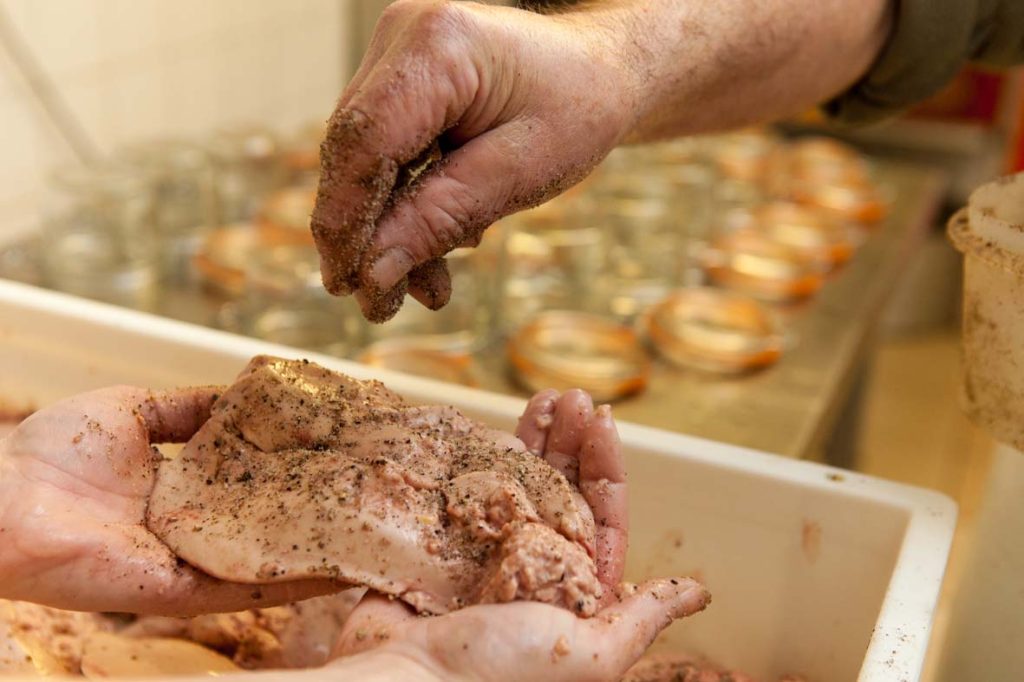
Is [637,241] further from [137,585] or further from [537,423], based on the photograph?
[137,585]

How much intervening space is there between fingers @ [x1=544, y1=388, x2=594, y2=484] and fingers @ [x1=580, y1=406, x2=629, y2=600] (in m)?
0.01

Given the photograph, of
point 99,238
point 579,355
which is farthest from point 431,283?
point 99,238

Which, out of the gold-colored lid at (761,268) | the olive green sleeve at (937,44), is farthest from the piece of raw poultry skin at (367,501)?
the gold-colored lid at (761,268)

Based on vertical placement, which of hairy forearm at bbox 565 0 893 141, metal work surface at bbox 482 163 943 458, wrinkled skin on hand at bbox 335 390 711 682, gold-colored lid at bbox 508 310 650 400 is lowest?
metal work surface at bbox 482 163 943 458

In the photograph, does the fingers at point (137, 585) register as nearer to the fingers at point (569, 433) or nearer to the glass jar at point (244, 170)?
the fingers at point (569, 433)

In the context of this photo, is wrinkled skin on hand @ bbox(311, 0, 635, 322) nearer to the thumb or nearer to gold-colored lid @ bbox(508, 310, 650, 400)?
the thumb

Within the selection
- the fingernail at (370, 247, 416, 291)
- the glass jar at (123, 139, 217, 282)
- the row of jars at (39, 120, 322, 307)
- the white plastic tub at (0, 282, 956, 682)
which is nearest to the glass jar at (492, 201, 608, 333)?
the row of jars at (39, 120, 322, 307)

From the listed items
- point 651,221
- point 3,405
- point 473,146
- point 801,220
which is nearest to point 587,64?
point 473,146

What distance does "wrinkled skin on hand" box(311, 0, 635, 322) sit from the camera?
818 millimetres

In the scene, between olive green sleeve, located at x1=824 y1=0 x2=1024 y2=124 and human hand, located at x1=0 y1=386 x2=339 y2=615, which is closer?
human hand, located at x1=0 y1=386 x2=339 y2=615

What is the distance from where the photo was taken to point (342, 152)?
82 cm

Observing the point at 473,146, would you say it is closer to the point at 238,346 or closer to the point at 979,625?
the point at 238,346

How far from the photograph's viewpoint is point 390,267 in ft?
2.84

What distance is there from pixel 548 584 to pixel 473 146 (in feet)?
1.23
